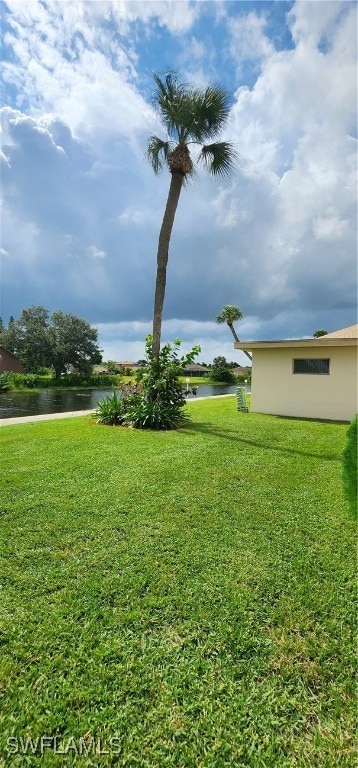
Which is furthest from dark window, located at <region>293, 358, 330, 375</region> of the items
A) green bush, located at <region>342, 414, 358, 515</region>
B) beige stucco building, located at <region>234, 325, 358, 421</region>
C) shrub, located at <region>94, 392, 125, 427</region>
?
green bush, located at <region>342, 414, 358, 515</region>

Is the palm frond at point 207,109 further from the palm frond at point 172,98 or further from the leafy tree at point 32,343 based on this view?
the leafy tree at point 32,343

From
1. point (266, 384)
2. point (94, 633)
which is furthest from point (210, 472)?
point (266, 384)

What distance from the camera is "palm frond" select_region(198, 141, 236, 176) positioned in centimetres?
1068

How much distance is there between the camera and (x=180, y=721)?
5.08 ft

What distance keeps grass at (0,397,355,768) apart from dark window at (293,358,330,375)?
788 centimetres

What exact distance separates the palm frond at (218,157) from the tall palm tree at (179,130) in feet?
0.09

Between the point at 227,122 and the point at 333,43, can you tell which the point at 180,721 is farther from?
the point at 227,122

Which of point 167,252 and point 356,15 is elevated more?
point 356,15

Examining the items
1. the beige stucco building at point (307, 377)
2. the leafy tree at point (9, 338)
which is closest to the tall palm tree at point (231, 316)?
the leafy tree at point (9, 338)

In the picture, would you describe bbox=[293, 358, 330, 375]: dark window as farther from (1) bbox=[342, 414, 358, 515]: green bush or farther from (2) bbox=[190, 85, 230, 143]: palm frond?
(1) bbox=[342, 414, 358, 515]: green bush

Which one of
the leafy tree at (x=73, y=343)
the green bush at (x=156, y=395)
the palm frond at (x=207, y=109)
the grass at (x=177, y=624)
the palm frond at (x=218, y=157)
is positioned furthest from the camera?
the leafy tree at (x=73, y=343)

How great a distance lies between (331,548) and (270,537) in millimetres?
520

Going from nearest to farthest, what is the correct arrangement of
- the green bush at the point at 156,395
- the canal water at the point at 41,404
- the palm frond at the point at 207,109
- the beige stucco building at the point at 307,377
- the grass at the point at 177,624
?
the grass at the point at 177,624 < the green bush at the point at 156,395 < the palm frond at the point at 207,109 < the beige stucco building at the point at 307,377 < the canal water at the point at 41,404

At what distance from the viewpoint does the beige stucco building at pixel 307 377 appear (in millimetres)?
11180
